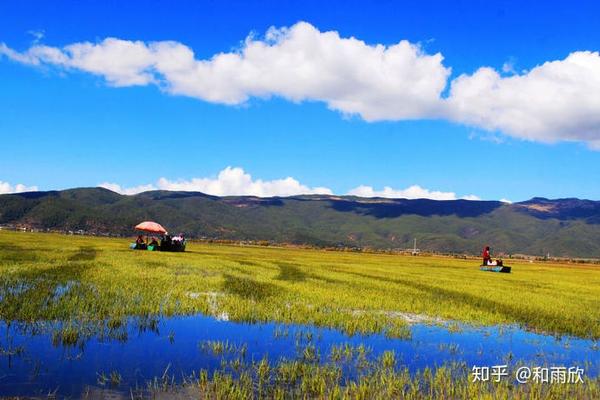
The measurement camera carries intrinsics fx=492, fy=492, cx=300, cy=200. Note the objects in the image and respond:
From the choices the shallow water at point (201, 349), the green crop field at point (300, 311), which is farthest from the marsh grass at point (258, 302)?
the shallow water at point (201, 349)

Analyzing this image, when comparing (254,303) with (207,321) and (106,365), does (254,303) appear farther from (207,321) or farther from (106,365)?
(106,365)

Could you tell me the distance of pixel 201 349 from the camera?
1256 centimetres

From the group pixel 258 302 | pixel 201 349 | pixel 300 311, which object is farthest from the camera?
pixel 258 302

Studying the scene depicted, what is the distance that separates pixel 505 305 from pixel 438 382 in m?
16.3

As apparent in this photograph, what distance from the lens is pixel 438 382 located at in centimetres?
1072

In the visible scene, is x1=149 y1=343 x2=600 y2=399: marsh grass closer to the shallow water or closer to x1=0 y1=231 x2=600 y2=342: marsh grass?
the shallow water

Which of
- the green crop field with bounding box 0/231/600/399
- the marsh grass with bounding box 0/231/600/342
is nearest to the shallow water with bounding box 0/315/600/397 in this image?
the green crop field with bounding box 0/231/600/399

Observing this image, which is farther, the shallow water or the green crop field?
the green crop field

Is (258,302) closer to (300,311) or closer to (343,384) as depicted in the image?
(300,311)

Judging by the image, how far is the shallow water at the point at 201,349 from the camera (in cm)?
985

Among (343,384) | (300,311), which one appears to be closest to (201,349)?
(343,384)

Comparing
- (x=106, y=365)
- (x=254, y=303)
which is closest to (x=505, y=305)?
(x=254, y=303)

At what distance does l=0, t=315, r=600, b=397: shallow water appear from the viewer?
9852 millimetres

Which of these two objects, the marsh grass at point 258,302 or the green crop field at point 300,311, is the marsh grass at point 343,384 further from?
the marsh grass at point 258,302
